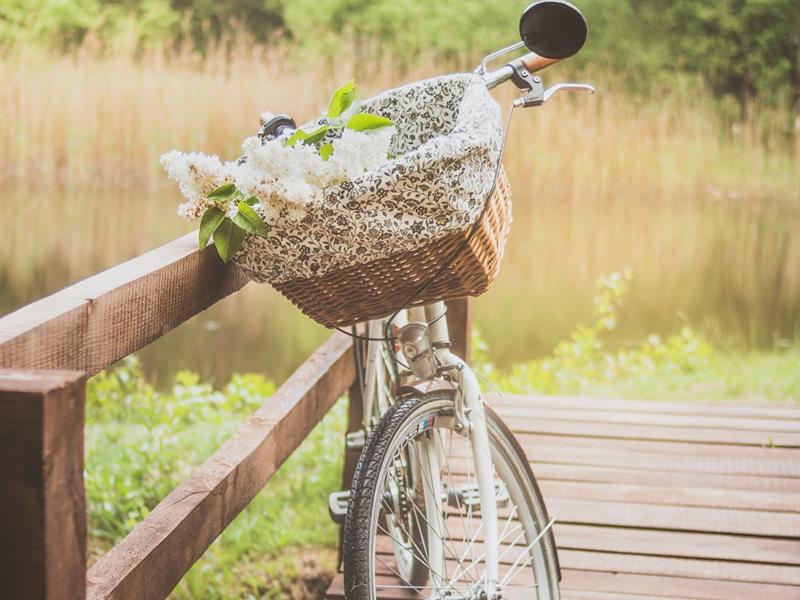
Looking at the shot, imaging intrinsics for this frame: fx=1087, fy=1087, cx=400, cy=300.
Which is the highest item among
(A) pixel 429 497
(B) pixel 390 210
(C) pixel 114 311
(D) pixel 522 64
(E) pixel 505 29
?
(E) pixel 505 29

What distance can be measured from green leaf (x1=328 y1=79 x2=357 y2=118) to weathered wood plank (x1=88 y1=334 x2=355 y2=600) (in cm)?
53

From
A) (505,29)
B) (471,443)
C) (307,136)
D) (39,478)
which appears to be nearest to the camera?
(39,478)

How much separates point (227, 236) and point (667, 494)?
1431mm

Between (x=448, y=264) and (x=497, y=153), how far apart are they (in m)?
0.15

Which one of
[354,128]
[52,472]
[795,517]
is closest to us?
[52,472]

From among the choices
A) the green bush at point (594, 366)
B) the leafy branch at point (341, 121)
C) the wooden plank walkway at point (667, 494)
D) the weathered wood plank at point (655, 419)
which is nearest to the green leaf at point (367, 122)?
the leafy branch at point (341, 121)

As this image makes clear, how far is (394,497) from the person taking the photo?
1.61 meters

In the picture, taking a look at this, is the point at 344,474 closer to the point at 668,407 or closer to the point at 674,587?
the point at 674,587

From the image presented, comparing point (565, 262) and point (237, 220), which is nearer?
point (237, 220)

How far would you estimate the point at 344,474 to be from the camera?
2363 mm

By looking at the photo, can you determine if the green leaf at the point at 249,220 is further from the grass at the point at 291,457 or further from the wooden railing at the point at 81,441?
the grass at the point at 291,457

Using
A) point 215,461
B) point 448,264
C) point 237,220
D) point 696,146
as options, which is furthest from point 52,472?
point 696,146

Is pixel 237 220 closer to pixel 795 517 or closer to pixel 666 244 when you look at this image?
pixel 795 517

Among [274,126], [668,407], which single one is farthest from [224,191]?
[668,407]
